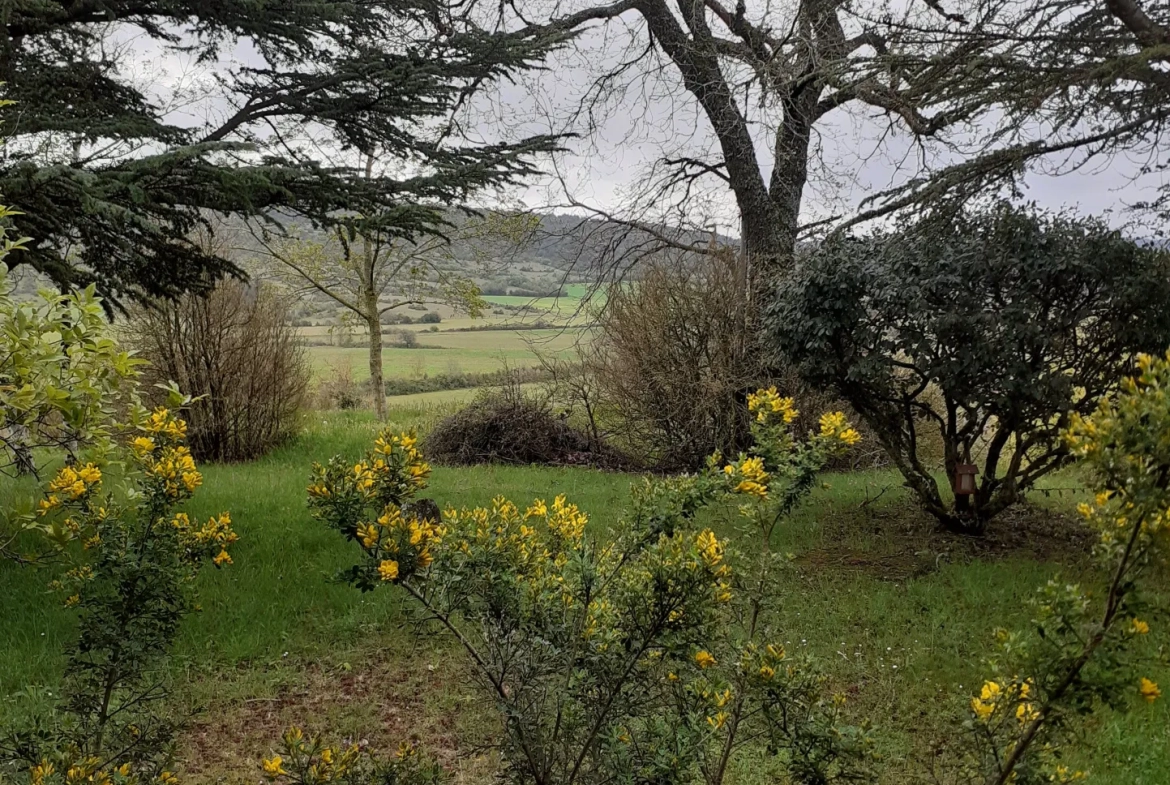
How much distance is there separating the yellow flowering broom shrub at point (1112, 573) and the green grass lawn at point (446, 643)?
53 centimetres

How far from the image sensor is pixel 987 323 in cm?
488

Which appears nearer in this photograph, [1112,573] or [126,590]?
[1112,573]

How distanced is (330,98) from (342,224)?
117 cm

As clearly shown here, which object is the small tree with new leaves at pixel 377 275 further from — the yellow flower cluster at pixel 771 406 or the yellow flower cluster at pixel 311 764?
the yellow flower cluster at pixel 311 764

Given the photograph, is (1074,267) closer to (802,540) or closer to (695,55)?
(802,540)

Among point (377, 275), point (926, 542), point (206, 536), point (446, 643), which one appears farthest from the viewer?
point (377, 275)

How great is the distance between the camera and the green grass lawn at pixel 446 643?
334cm

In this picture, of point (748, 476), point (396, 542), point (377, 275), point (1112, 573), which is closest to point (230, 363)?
point (377, 275)

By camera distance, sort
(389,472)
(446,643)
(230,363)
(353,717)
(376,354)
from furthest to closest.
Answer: (376,354), (230,363), (446,643), (353,717), (389,472)

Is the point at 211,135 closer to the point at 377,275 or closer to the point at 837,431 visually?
the point at 837,431

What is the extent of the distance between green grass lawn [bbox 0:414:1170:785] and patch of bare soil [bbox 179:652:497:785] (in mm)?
10

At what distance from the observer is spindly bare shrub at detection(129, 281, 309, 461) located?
29.1 feet

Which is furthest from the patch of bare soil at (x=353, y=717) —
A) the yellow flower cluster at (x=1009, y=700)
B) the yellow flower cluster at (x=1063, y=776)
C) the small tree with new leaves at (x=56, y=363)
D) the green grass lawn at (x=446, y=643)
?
the yellow flower cluster at (x=1063, y=776)

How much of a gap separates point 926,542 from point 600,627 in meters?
4.85
